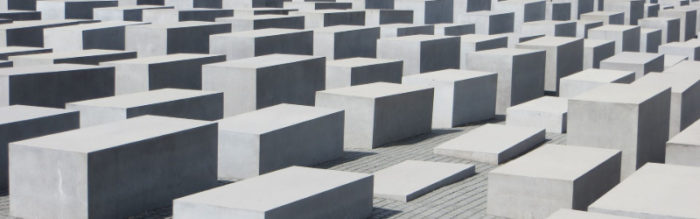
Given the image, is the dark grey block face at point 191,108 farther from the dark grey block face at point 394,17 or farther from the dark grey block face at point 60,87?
the dark grey block face at point 394,17

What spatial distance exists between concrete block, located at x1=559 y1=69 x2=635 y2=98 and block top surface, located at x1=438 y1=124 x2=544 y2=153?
2.35m

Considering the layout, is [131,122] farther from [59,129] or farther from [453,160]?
[453,160]

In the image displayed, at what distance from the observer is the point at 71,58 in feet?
46.0

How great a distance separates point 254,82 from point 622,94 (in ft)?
15.5

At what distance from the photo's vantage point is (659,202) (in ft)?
24.5

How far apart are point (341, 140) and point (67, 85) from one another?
3.54 meters

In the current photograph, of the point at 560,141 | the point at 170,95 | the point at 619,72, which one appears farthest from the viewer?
the point at 619,72

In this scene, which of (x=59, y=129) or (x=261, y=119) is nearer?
(x=59, y=129)

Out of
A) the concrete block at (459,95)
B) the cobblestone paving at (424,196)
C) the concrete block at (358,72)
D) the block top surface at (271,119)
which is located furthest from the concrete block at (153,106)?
the concrete block at (459,95)

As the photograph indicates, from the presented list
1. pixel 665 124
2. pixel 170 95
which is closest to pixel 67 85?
pixel 170 95

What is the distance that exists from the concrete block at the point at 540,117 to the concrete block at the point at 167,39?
589cm

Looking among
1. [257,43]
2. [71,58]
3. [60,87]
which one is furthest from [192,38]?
[60,87]

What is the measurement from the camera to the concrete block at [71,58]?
1370 centimetres

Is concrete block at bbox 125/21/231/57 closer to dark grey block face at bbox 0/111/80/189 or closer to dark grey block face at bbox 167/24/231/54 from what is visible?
dark grey block face at bbox 167/24/231/54
